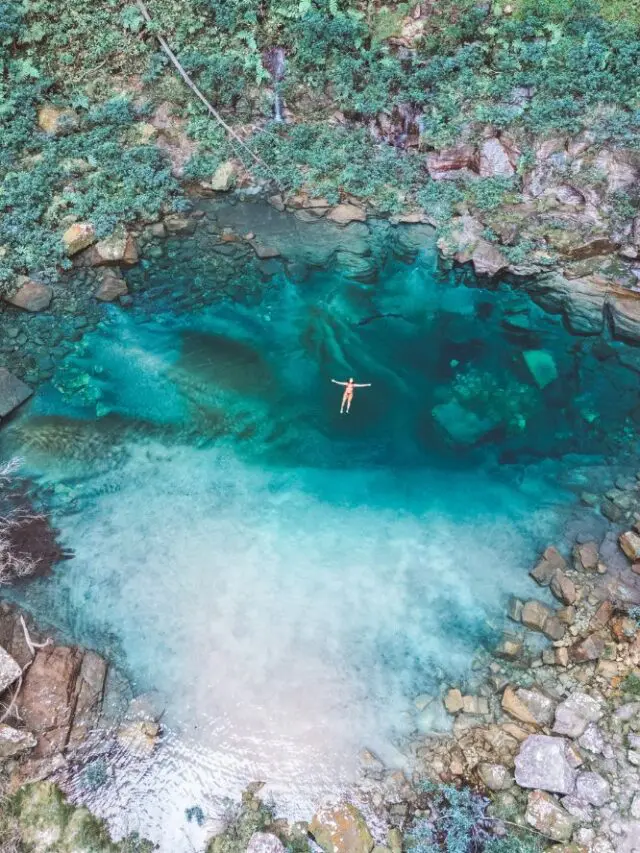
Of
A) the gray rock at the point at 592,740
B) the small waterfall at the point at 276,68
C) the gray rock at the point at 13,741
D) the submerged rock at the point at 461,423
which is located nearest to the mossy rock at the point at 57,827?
the gray rock at the point at 13,741

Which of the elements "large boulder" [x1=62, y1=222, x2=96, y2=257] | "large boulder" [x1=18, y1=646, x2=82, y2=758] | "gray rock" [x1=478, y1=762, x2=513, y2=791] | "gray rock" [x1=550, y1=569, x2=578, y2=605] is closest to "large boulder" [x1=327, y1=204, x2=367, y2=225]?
"large boulder" [x1=62, y1=222, x2=96, y2=257]

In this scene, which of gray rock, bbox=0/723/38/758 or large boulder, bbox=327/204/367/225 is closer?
gray rock, bbox=0/723/38/758

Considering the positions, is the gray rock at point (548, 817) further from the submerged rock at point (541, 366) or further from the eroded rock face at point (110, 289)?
the eroded rock face at point (110, 289)

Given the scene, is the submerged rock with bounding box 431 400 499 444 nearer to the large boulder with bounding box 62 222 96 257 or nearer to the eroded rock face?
the eroded rock face

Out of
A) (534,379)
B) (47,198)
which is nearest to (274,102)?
(47,198)

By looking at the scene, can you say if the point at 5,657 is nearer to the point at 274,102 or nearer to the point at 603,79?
the point at 274,102

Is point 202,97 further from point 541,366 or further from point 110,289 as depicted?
point 541,366

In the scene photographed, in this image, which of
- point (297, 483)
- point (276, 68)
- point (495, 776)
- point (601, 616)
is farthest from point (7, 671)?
point (276, 68)

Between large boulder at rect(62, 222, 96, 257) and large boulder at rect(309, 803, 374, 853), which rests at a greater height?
large boulder at rect(62, 222, 96, 257)
